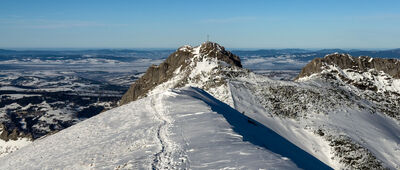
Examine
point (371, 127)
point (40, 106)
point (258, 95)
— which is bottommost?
point (40, 106)

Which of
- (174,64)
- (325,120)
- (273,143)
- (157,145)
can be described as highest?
(174,64)

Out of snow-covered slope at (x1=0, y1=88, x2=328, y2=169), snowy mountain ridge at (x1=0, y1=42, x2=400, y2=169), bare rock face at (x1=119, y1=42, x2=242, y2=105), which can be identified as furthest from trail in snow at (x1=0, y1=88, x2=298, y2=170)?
bare rock face at (x1=119, y1=42, x2=242, y2=105)

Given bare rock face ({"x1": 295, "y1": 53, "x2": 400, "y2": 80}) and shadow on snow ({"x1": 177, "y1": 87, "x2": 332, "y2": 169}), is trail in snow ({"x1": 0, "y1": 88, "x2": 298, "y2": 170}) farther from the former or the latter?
bare rock face ({"x1": 295, "y1": 53, "x2": 400, "y2": 80})

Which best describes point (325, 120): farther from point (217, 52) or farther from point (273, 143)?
point (217, 52)

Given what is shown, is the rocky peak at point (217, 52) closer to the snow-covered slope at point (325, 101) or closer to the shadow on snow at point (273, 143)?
the snow-covered slope at point (325, 101)

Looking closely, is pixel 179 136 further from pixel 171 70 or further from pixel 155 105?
pixel 171 70

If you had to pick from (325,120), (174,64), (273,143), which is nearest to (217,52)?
(174,64)

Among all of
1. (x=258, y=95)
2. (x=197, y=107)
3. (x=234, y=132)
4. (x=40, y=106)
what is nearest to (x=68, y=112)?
(x=40, y=106)
